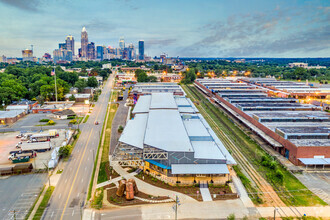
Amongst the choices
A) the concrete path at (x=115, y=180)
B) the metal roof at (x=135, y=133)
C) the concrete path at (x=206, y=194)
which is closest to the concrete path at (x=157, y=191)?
the concrete path at (x=206, y=194)

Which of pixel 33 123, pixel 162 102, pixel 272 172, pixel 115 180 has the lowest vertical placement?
pixel 115 180

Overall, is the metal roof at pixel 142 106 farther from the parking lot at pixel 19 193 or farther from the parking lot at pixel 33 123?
the parking lot at pixel 19 193

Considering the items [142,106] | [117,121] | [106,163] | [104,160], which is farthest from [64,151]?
[142,106]

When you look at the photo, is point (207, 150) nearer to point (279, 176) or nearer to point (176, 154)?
point (176, 154)

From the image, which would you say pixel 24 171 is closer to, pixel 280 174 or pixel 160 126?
pixel 160 126

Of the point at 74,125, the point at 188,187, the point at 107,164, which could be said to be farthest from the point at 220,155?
the point at 74,125

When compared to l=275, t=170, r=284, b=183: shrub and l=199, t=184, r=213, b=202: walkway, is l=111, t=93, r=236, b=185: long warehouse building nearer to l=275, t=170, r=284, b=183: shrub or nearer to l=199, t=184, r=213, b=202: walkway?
l=199, t=184, r=213, b=202: walkway
